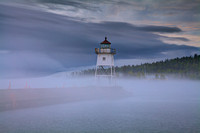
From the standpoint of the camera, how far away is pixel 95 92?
2306 inches

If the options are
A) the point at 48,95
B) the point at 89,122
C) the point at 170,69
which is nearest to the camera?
the point at 89,122

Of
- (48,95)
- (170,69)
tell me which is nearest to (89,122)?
(48,95)

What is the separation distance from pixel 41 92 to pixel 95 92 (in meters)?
17.5

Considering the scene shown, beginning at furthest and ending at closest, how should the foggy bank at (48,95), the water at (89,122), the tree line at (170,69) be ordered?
the tree line at (170,69)
the foggy bank at (48,95)
the water at (89,122)

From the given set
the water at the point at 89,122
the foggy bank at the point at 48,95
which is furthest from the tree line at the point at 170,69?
the water at the point at 89,122

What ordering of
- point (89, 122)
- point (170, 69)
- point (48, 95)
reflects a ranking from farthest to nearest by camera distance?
point (170, 69), point (48, 95), point (89, 122)

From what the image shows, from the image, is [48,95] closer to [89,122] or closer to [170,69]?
[89,122]

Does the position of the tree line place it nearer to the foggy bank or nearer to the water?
the foggy bank

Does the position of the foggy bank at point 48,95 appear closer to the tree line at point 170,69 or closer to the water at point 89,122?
the water at point 89,122

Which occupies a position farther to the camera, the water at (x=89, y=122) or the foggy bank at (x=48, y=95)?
the foggy bank at (x=48, y=95)

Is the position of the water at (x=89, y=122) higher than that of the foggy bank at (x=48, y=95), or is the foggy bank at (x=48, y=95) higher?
the foggy bank at (x=48, y=95)

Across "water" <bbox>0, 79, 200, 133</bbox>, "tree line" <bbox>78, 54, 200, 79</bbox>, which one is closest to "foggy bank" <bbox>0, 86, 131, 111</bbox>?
"water" <bbox>0, 79, 200, 133</bbox>

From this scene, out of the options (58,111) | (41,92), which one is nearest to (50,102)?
(41,92)

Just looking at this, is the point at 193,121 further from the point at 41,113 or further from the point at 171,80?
the point at 171,80
